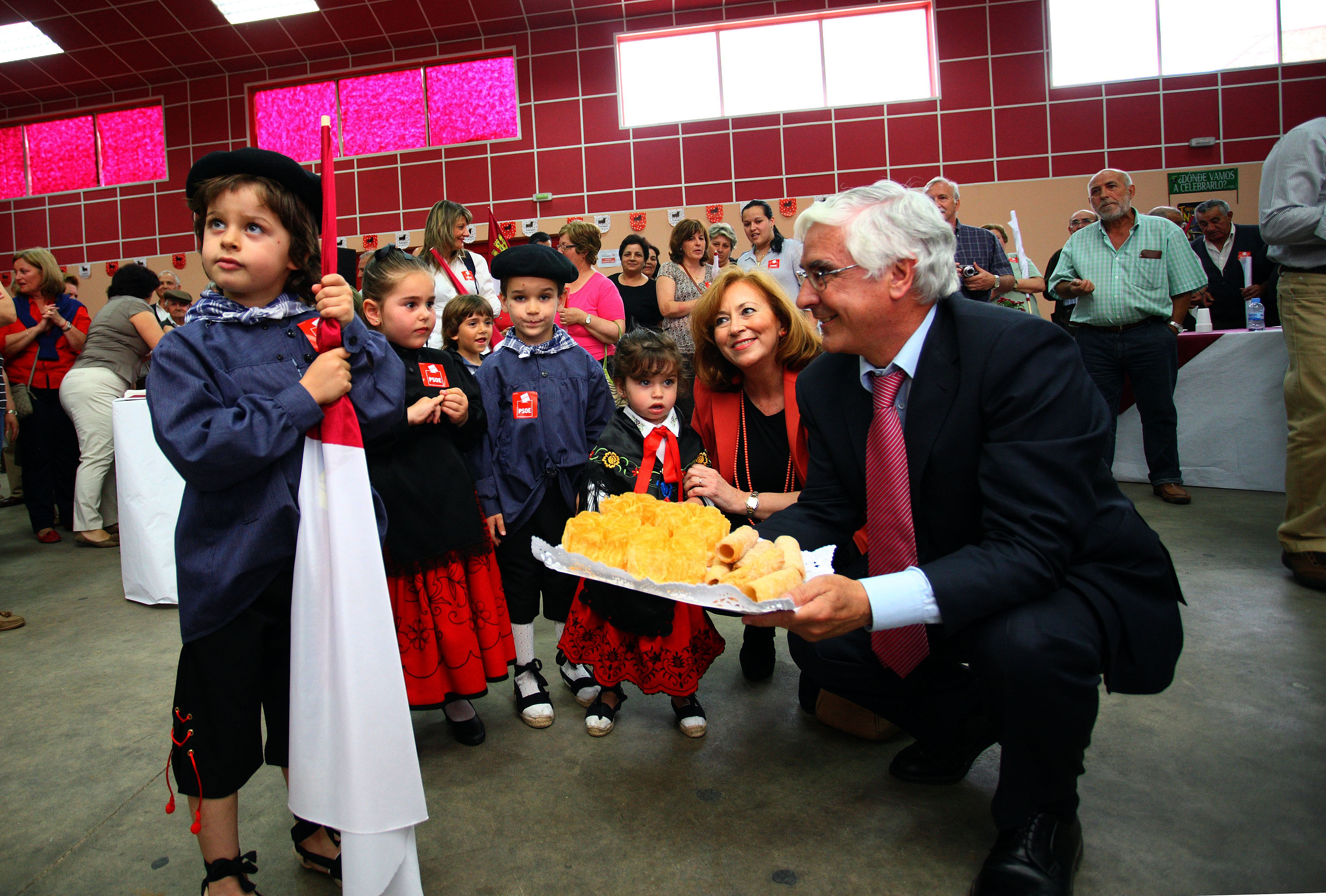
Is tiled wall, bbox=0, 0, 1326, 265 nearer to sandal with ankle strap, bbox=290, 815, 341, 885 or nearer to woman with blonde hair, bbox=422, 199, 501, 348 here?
woman with blonde hair, bbox=422, 199, 501, 348

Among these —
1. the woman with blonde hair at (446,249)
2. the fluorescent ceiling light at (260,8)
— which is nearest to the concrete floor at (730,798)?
the woman with blonde hair at (446,249)

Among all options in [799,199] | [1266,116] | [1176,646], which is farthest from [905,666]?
[1266,116]

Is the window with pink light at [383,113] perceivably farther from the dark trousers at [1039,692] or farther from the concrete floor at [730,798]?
the dark trousers at [1039,692]

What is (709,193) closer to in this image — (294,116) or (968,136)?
(968,136)

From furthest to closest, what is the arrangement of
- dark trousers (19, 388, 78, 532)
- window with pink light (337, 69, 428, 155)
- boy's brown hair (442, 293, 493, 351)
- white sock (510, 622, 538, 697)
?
window with pink light (337, 69, 428, 155), dark trousers (19, 388, 78, 532), boy's brown hair (442, 293, 493, 351), white sock (510, 622, 538, 697)

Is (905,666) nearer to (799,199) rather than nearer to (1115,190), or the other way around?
(1115,190)

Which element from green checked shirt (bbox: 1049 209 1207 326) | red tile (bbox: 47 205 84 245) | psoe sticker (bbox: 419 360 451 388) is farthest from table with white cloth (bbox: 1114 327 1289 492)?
red tile (bbox: 47 205 84 245)

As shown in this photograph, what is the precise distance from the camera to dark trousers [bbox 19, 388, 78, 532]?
188 inches

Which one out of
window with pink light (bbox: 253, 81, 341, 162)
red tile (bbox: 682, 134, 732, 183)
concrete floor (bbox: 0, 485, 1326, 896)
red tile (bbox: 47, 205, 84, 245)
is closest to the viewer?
concrete floor (bbox: 0, 485, 1326, 896)

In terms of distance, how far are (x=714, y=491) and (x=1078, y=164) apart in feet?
24.6

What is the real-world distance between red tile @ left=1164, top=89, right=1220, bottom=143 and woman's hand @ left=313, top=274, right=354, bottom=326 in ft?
28.8

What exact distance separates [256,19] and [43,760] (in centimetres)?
852

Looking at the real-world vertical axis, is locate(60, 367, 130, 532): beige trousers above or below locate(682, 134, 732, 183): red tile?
below

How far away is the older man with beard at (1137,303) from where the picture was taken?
4312 millimetres
